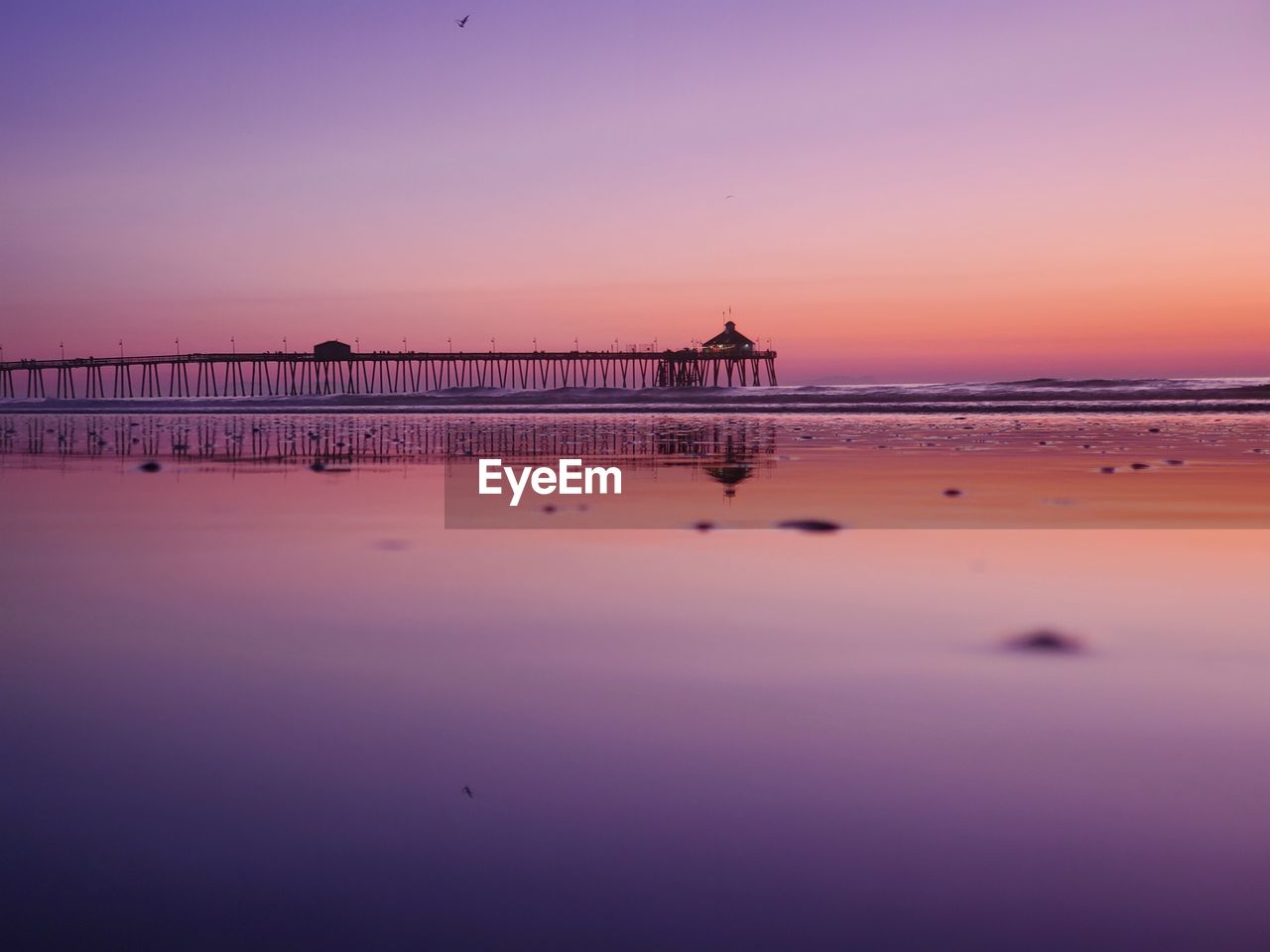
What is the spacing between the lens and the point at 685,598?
5.20m

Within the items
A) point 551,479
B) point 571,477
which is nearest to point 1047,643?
point 551,479

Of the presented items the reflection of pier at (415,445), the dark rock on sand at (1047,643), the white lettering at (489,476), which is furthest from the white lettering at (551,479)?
the dark rock on sand at (1047,643)

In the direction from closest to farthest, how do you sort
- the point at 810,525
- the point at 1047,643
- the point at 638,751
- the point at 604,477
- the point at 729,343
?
1. the point at 638,751
2. the point at 1047,643
3. the point at 810,525
4. the point at 604,477
5. the point at 729,343

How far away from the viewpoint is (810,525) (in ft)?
25.6

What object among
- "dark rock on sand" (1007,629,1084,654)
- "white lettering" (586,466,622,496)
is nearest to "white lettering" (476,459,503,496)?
"white lettering" (586,466,622,496)

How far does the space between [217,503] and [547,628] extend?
231 inches

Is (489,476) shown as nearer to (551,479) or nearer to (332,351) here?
(551,479)

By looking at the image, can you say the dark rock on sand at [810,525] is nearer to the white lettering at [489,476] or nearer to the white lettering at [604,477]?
A: the white lettering at [604,477]

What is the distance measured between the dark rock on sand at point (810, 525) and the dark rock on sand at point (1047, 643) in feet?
10.4

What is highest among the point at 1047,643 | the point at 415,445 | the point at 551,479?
the point at 1047,643

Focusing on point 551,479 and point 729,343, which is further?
point 729,343

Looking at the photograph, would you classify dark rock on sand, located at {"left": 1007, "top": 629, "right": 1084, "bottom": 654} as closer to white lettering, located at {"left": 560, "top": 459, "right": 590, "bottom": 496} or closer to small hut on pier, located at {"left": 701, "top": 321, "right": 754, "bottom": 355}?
white lettering, located at {"left": 560, "top": 459, "right": 590, "bottom": 496}

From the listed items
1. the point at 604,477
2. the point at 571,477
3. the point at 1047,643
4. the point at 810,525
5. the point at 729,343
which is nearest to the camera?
the point at 1047,643

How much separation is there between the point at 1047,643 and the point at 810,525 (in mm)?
3576
